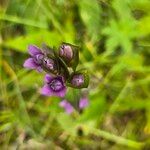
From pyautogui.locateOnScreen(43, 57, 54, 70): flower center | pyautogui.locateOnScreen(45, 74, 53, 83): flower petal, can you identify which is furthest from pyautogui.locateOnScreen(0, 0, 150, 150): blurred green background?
pyautogui.locateOnScreen(43, 57, 54, 70): flower center

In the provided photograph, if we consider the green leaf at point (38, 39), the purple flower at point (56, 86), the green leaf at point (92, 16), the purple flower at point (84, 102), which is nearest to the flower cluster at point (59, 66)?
the purple flower at point (56, 86)

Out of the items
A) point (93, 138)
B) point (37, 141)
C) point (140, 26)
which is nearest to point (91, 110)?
point (93, 138)

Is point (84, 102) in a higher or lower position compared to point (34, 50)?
lower

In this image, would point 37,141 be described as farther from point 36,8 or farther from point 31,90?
point 36,8

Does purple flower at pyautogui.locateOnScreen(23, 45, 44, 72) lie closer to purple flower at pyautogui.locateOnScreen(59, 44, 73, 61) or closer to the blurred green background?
purple flower at pyautogui.locateOnScreen(59, 44, 73, 61)

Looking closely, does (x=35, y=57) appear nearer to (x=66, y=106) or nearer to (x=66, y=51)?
(x=66, y=51)

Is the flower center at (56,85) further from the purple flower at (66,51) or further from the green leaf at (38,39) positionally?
the green leaf at (38,39)

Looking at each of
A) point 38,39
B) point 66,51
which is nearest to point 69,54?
point 66,51

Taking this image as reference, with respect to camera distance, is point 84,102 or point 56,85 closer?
point 56,85
